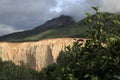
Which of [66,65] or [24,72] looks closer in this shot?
[66,65]

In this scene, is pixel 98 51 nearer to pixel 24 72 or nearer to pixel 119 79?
pixel 119 79

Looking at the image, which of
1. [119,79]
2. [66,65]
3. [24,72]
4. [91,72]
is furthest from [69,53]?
[24,72]

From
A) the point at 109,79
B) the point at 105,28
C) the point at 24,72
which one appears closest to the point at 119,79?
the point at 109,79

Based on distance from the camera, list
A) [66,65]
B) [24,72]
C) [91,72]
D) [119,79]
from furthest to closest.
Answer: [24,72] → [66,65] → [91,72] → [119,79]

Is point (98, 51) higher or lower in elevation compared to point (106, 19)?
lower

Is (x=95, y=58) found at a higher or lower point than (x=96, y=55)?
lower

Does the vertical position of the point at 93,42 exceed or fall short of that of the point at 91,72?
it exceeds it

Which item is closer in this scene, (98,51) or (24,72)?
(98,51)

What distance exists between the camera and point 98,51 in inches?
607

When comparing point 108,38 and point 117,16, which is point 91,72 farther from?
point 117,16

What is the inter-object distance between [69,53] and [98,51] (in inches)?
55.2

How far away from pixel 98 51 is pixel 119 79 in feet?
5.74

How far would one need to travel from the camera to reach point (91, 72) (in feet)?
49.6

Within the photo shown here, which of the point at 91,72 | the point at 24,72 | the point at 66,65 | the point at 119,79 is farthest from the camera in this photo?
the point at 24,72
